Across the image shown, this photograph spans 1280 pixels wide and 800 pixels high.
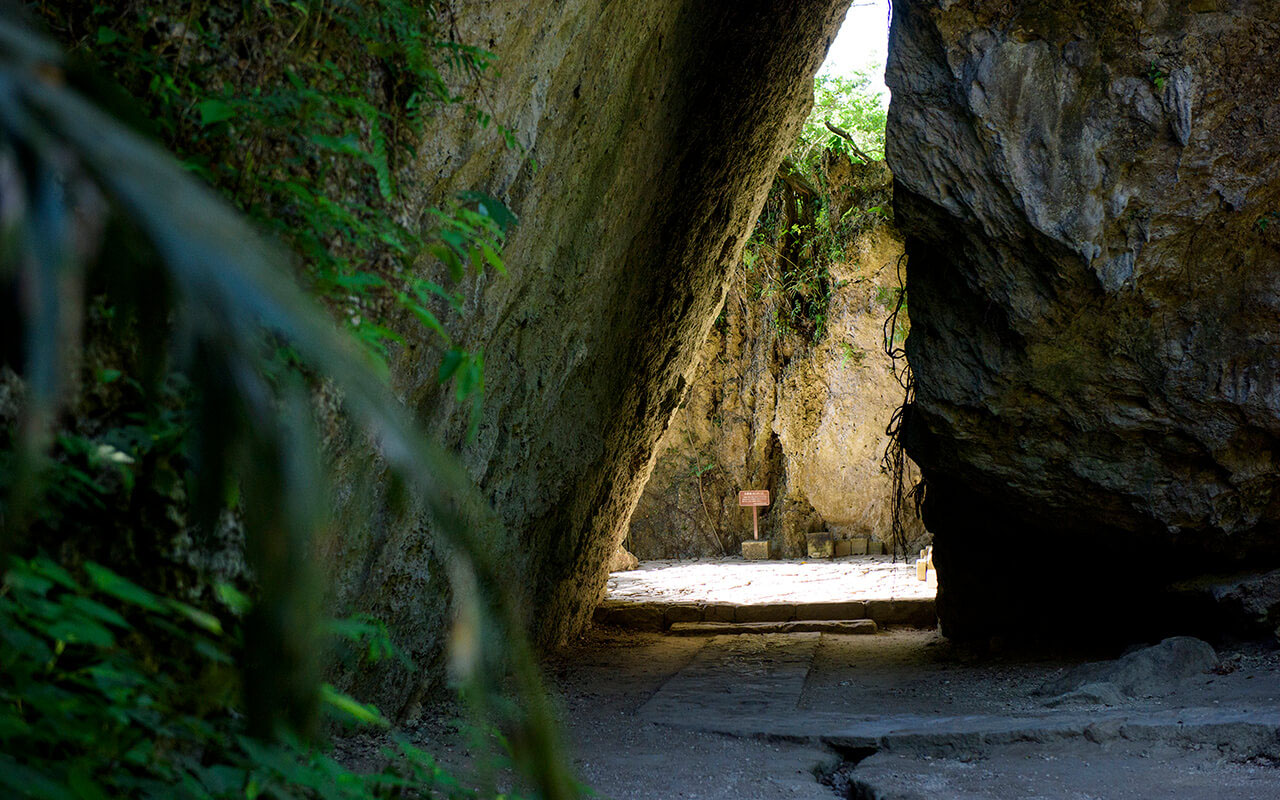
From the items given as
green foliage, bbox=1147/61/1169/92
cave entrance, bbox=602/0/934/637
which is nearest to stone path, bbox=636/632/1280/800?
green foliage, bbox=1147/61/1169/92

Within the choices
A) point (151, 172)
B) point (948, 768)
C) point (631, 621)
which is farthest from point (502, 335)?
point (631, 621)

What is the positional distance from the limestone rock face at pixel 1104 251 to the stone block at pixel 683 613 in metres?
3.79

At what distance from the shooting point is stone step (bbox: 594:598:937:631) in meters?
7.77

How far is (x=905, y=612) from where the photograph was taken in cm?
777

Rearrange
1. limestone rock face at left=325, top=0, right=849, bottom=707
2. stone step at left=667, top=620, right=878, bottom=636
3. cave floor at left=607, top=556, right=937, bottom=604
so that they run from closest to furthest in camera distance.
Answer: limestone rock face at left=325, top=0, right=849, bottom=707, stone step at left=667, top=620, right=878, bottom=636, cave floor at left=607, top=556, right=937, bottom=604

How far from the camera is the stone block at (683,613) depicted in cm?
820

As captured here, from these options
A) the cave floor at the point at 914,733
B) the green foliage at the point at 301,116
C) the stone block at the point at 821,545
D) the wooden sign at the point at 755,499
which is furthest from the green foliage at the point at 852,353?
the green foliage at the point at 301,116

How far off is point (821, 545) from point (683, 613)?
252 inches

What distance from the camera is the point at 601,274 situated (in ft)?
16.0

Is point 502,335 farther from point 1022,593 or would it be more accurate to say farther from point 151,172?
point 1022,593

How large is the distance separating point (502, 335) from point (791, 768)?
217 cm

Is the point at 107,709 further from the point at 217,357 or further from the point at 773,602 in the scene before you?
the point at 773,602

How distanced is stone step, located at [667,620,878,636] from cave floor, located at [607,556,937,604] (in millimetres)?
520

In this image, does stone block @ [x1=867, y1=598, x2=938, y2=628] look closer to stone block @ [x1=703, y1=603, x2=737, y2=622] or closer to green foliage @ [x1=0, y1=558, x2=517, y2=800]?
stone block @ [x1=703, y1=603, x2=737, y2=622]
